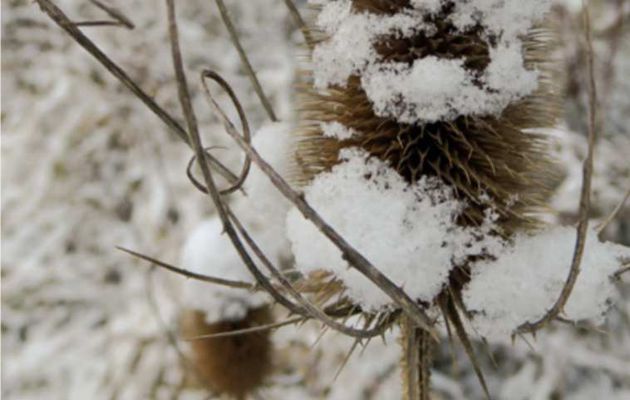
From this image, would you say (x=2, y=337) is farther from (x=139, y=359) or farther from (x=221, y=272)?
(x=221, y=272)

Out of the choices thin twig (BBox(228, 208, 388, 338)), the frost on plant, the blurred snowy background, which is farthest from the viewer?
the blurred snowy background

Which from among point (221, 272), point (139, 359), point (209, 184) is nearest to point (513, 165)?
point (209, 184)

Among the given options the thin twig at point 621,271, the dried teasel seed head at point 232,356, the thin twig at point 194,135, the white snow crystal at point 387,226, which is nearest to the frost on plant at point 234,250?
the dried teasel seed head at point 232,356

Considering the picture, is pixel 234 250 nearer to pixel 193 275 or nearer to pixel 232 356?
pixel 232 356

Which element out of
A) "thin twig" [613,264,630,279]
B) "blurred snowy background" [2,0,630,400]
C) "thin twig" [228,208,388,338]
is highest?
"thin twig" [228,208,388,338]

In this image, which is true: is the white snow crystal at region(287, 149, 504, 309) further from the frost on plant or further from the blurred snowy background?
the blurred snowy background

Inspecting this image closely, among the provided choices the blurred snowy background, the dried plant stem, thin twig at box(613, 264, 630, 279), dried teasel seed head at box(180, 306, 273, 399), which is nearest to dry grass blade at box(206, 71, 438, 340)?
the dried plant stem
